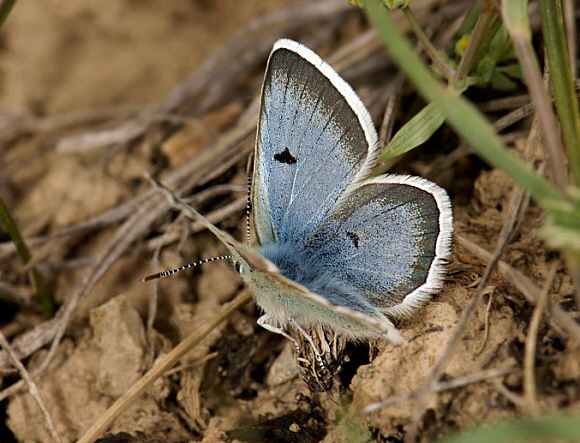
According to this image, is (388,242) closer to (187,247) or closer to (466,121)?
(466,121)

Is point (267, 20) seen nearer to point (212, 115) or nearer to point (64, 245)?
point (212, 115)

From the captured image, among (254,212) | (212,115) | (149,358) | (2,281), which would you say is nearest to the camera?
(254,212)

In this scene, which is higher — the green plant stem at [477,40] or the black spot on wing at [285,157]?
the black spot on wing at [285,157]

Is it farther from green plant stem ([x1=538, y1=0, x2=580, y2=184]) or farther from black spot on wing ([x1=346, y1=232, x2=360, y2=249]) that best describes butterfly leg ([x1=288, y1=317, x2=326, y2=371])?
green plant stem ([x1=538, y1=0, x2=580, y2=184])

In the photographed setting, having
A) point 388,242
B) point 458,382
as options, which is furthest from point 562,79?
point 458,382

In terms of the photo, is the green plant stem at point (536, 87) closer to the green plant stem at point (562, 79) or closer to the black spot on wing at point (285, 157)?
the green plant stem at point (562, 79)

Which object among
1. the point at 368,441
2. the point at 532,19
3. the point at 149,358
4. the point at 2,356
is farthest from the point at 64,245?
the point at 532,19

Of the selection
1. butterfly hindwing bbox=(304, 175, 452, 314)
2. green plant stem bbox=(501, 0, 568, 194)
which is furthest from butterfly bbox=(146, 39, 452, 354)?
green plant stem bbox=(501, 0, 568, 194)

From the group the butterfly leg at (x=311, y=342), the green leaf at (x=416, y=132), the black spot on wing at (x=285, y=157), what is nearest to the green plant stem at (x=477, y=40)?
the green leaf at (x=416, y=132)
